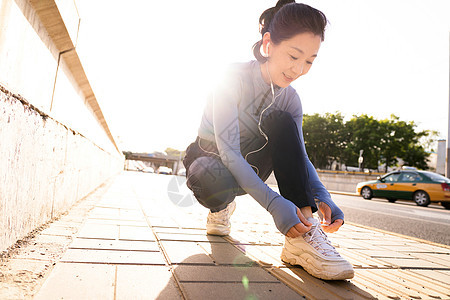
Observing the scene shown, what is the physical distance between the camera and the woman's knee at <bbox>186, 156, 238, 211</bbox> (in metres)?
2.08

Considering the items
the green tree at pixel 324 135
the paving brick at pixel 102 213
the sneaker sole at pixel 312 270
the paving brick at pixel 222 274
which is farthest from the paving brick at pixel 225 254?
the green tree at pixel 324 135

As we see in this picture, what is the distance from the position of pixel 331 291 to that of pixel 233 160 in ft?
2.64

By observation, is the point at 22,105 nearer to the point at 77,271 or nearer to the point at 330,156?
the point at 77,271

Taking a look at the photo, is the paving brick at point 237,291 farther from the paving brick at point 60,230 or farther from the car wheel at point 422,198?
the car wheel at point 422,198

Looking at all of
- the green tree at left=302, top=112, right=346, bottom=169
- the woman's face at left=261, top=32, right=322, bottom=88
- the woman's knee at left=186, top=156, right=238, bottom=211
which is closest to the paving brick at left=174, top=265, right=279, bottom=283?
the woman's knee at left=186, top=156, right=238, bottom=211

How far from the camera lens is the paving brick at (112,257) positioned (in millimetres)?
1570

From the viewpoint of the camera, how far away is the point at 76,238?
198 cm

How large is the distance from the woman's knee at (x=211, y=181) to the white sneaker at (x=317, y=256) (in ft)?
1.70

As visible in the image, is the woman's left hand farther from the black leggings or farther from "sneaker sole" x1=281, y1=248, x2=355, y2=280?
"sneaker sole" x1=281, y1=248, x2=355, y2=280

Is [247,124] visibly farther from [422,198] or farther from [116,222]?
[422,198]

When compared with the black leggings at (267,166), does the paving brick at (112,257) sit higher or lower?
lower

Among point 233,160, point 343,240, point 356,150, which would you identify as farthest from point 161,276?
point 356,150

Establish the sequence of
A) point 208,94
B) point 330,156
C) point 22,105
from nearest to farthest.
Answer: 1. point 22,105
2. point 208,94
3. point 330,156

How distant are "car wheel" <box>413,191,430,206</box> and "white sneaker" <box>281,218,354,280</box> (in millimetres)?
12141
